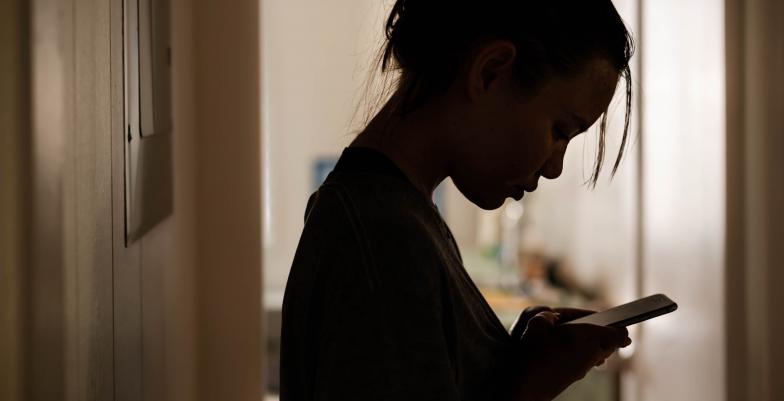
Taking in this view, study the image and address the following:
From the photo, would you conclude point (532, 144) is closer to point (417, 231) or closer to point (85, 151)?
point (417, 231)

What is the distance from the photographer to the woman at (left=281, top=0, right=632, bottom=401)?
0.52m

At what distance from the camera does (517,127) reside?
0.62 m

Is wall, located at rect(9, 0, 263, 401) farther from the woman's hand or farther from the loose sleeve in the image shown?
the woman's hand

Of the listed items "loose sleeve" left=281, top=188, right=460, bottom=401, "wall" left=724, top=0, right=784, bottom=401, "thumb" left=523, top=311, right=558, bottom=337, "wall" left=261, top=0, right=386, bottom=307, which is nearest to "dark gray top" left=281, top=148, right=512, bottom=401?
"loose sleeve" left=281, top=188, right=460, bottom=401

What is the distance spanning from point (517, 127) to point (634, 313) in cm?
24

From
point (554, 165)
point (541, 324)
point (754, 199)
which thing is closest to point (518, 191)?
point (554, 165)

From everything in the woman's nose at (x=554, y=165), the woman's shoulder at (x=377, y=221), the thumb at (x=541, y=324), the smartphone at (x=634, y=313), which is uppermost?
the woman's nose at (x=554, y=165)

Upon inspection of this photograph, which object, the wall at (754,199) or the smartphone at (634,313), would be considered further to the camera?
the wall at (754,199)

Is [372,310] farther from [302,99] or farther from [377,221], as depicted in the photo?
[302,99]

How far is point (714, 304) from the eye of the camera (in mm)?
1568

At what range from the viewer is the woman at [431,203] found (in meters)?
0.52

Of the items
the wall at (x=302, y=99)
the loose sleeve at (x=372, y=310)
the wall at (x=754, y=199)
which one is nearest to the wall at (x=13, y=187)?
the loose sleeve at (x=372, y=310)

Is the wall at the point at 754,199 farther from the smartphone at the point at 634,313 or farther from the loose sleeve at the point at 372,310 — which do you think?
the loose sleeve at the point at 372,310

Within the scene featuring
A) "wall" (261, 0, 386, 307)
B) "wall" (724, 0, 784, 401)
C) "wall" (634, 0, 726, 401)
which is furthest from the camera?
"wall" (261, 0, 386, 307)
